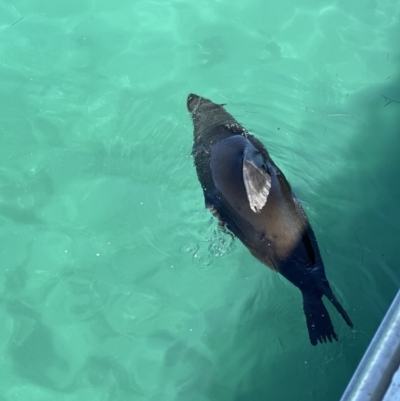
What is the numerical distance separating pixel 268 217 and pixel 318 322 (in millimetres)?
955

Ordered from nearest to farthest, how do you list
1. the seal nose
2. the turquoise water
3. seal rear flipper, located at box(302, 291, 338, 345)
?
seal rear flipper, located at box(302, 291, 338, 345) → the turquoise water → the seal nose

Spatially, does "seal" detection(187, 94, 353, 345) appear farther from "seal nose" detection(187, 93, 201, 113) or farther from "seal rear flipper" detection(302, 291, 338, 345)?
"seal nose" detection(187, 93, 201, 113)

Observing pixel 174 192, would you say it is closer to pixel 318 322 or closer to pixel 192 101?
pixel 192 101

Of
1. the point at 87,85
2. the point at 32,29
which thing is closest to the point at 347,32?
the point at 87,85

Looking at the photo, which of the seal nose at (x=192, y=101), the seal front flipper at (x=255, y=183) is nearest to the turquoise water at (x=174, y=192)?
the seal nose at (x=192, y=101)

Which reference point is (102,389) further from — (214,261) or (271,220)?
(271,220)

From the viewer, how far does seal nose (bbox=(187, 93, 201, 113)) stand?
582 cm

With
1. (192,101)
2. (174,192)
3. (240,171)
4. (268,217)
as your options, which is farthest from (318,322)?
(192,101)

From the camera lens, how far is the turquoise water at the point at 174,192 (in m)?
4.59

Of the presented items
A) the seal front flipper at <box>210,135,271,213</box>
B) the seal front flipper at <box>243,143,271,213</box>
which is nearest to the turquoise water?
the seal front flipper at <box>210,135,271,213</box>

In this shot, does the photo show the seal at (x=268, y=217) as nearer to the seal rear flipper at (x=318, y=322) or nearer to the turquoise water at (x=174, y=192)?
the seal rear flipper at (x=318, y=322)

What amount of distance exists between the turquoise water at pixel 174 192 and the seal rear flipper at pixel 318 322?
25 cm

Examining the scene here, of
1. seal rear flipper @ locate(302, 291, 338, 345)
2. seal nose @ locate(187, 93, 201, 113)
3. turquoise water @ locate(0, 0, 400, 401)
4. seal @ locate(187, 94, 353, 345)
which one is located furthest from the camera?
seal nose @ locate(187, 93, 201, 113)

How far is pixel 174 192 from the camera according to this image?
534 centimetres
